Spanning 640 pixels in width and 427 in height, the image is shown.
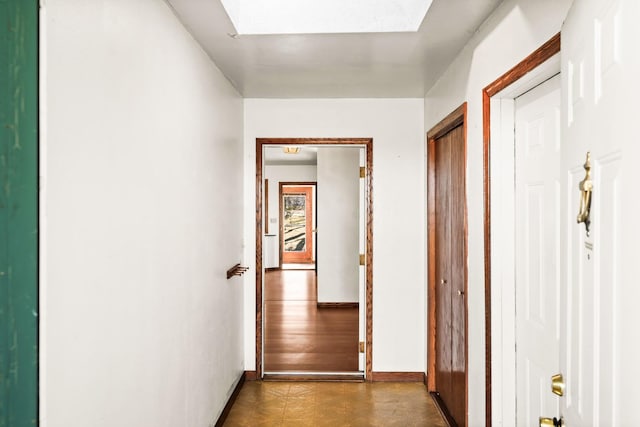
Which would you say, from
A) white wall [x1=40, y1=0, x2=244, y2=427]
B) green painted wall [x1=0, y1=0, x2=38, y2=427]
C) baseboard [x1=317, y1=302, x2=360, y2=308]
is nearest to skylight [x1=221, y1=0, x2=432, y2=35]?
white wall [x1=40, y1=0, x2=244, y2=427]

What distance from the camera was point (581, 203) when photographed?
3.05ft

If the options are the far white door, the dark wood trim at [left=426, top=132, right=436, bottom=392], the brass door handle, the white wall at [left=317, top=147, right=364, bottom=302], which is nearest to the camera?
the brass door handle

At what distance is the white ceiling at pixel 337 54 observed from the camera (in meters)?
2.15

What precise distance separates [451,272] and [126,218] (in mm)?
2136

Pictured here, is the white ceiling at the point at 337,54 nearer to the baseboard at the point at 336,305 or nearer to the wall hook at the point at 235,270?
the wall hook at the point at 235,270

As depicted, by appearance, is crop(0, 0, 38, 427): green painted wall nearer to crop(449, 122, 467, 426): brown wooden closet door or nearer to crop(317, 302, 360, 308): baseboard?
crop(449, 122, 467, 426): brown wooden closet door

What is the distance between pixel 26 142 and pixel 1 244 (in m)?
0.23

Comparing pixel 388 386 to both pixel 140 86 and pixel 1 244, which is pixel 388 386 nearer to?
pixel 140 86

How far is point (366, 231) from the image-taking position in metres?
3.82

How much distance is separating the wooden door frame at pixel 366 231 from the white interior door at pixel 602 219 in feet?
8.80

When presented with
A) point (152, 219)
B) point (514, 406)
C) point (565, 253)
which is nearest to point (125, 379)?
point (152, 219)

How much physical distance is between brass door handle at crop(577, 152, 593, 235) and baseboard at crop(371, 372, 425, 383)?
3164 mm

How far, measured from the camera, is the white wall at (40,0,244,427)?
116 cm

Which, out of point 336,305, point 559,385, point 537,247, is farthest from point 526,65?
point 336,305
